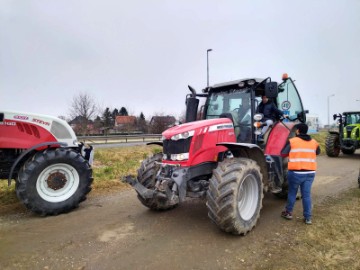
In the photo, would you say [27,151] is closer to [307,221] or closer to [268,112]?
[268,112]

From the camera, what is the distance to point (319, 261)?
3.70 meters

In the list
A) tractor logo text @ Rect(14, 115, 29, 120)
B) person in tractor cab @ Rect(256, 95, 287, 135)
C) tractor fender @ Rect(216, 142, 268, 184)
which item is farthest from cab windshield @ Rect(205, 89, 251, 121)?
tractor logo text @ Rect(14, 115, 29, 120)

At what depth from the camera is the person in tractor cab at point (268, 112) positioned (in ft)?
19.6

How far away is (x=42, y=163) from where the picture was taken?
18.5 feet

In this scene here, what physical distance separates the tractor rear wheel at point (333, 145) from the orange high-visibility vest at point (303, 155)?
426 inches

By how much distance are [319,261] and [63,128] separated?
5.10 metres

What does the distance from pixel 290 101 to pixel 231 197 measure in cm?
324

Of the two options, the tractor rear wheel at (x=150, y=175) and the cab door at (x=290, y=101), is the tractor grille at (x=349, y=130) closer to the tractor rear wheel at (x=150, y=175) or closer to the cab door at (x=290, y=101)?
the cab door at (x=290, y=101)

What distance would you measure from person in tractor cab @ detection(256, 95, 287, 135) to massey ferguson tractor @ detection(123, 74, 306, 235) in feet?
0.39

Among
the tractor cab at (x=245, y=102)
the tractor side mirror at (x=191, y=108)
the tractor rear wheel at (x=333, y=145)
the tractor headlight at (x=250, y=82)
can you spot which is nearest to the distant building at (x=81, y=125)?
the tractor rear wheel at (x=333, y=145)

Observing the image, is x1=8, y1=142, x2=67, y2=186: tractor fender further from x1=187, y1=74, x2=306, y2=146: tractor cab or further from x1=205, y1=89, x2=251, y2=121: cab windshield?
x1=205, y1=89, x2=251, y2=121: cab windshield

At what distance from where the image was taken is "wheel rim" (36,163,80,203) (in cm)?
577

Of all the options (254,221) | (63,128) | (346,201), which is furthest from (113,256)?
(346,201)

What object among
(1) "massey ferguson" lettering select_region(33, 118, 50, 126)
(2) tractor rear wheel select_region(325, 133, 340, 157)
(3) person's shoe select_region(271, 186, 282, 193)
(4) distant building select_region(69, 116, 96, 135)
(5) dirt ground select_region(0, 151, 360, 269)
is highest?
(4) distant building select_region(69, 116, 96, 135)
